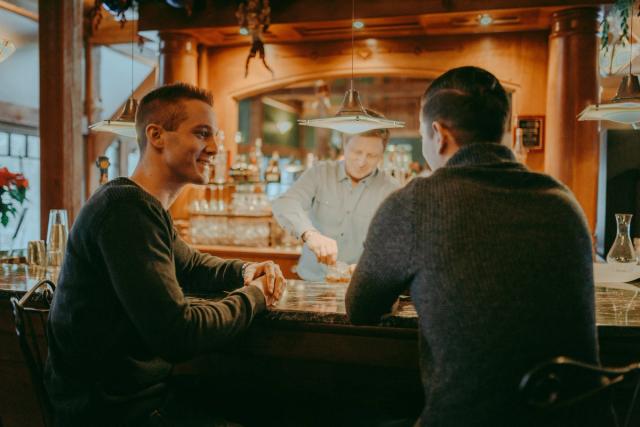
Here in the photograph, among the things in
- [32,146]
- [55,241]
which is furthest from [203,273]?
[32,146]

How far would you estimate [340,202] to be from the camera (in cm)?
381

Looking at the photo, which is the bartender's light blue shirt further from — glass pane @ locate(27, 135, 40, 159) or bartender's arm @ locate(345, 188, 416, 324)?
glass pane @ locate(27, 135, 40, 159)

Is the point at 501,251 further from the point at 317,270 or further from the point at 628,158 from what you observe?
the point at 628,158

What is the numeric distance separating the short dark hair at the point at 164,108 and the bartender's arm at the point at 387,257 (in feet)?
2.58

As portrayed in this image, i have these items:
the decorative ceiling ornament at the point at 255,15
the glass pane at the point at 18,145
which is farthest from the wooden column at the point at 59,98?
the glass pane at the point at 18,145

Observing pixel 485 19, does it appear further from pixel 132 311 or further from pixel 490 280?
pixel 132 311

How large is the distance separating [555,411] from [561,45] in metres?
3.62

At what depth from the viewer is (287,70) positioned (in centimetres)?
505

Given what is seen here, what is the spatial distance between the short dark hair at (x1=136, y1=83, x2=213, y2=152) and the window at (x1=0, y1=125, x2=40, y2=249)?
6.14 meters

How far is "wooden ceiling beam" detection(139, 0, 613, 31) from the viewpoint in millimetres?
4090

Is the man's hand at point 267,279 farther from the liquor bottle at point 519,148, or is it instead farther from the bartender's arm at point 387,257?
the liquor bottle at point 519,148

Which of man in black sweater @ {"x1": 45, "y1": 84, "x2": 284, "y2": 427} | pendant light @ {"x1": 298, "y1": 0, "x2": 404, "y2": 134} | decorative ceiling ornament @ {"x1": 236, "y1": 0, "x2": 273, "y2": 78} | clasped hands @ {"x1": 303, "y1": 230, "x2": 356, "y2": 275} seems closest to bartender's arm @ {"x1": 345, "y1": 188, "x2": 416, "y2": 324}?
man in black sweater @ {"x1": 45, "y1": 84, "x2": 284, "y2": 427}

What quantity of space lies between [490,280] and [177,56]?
14.3ft

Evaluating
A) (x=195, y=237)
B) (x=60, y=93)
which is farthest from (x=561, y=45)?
(x=60, y=93)
